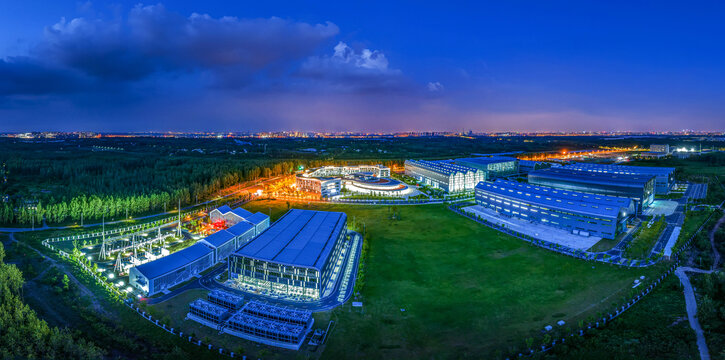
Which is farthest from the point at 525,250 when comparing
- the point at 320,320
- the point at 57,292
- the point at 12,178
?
the point at 12,178

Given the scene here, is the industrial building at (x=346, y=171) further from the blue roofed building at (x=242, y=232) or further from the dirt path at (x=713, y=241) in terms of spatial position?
the dirt path at (x=713, y=241)

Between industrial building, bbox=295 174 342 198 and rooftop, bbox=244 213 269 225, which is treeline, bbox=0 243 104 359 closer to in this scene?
rooftop, bbox=244 213 269 225

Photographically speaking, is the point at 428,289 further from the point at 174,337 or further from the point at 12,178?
the point at 12,178

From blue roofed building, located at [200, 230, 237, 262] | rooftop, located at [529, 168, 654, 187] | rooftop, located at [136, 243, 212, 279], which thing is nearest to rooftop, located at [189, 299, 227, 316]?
rooftop, located at [136, 243, 212, 279]

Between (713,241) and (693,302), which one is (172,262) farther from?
(713,241)

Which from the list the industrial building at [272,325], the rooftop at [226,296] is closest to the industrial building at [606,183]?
the industrial building at [272,325]
